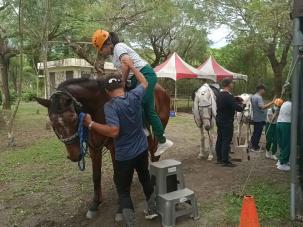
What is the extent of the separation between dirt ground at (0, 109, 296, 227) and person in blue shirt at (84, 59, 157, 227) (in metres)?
0.76

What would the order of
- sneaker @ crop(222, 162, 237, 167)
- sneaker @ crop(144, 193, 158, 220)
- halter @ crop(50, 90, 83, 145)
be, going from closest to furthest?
1. halter @ crop(50, 90, 83, 145)
2. sneaker @ crop(144, 193, 158, 220)
3. sneaker @ crop(222, 162, 237, 167)

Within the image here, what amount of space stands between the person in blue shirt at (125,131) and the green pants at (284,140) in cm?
345

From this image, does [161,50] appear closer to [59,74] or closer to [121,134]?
[59,74]

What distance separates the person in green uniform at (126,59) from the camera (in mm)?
4785

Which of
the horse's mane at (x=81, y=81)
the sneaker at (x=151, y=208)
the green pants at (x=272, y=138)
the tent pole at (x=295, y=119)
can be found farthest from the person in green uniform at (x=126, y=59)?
the green pants at (x=272, y=138)

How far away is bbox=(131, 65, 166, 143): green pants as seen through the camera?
527 centimetres

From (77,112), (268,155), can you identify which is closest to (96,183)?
(77,112)

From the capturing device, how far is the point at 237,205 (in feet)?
17.6

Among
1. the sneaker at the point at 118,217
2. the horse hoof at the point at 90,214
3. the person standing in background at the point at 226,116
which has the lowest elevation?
the horse hoof at the point at 90,214

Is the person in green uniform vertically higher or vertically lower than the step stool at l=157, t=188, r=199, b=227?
higher

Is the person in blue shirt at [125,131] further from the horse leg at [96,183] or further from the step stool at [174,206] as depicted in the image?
the horse leg at [96,183]

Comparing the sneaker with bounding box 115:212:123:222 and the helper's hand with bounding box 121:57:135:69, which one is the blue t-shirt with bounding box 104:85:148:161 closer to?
the helper's hand with bounding box 121:57:135:69

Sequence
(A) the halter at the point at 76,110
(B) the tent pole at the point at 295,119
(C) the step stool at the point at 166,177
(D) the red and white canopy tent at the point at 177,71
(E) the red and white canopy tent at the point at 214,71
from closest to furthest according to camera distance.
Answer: (A) the halter at the point at 76,110 < (B) the tent pole at the point at 295,119 < (C) the step stool at the point at 166,177 < (E) the red and white canopy tent at the point at 214,71 < (D) the red and white canopy tent at the point at 177,71

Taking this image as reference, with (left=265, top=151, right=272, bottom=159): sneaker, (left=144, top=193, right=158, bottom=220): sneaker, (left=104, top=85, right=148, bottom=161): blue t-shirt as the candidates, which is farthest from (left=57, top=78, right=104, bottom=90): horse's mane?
(left=265, top=151, right=272, bottom=159): sneaker
